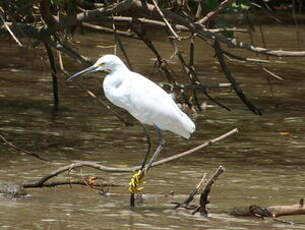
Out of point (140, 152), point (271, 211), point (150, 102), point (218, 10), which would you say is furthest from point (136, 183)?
point (140, 152)

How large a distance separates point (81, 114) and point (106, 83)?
152 inches

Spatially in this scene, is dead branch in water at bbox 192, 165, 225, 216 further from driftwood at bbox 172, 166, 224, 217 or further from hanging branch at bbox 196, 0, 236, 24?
hanging branch at bbox 196, 0, 236, 24

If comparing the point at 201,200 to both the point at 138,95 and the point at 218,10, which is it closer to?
the point at 138,95

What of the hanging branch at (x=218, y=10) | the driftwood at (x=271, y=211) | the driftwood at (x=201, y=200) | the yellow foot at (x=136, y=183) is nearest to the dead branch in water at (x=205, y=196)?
the driftwood at (x=201, y=200)

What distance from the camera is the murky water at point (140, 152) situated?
7176 millimetres

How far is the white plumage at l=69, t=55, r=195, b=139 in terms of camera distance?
25.1 feet

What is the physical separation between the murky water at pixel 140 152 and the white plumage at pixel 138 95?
591 mm

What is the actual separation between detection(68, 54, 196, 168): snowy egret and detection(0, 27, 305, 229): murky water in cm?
58

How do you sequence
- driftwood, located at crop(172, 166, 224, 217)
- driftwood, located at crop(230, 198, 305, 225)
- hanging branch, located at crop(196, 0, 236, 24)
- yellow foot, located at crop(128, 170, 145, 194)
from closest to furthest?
driftwood, located at crop(230, 198, 305, 225), driftwood, located at crop(172, 166, 224, 217), yellow foot, located at crop(128, 170, 145, 194), hanging branch, located at crop(196, 0, 236, 24)

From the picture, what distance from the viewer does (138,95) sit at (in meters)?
7.68

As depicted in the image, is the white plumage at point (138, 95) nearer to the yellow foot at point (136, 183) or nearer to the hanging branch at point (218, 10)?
the yellow foot at point (136, 183)

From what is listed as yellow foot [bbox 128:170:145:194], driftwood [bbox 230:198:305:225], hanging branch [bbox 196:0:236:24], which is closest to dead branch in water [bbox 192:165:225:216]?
driftwood [bbox 230:198:305:225]

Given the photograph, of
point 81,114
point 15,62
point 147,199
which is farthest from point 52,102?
point 147,199

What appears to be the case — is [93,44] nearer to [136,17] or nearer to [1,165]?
[136,17]
